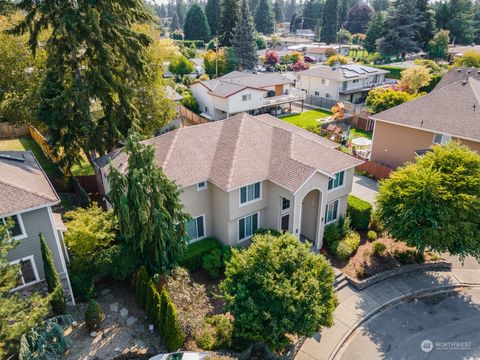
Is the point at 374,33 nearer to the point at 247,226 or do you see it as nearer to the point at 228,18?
the point at 228,18

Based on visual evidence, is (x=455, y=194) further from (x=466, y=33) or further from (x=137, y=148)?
(x=466, y=33)

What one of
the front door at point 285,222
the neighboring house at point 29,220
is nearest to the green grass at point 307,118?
the front door at point 285,222

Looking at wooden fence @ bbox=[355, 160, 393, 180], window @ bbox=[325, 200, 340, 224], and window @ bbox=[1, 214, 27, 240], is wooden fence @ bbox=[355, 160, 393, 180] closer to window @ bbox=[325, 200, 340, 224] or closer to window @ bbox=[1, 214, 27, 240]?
window @ bbox=[325, 200, 340, 224]

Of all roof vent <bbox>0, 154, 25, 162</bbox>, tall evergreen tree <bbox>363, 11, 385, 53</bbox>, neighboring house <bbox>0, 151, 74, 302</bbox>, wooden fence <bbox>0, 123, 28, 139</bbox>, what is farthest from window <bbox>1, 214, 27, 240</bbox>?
tall evergreen tree <bbox>363, 11, 385, 53</bbox>

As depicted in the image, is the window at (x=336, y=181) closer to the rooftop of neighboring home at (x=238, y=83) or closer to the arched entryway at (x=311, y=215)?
the arched entryway at (x=311, y=215)

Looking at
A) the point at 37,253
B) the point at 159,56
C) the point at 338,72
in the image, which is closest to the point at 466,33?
the point at 338,72

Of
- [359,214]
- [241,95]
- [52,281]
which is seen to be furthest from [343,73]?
[52,281]
